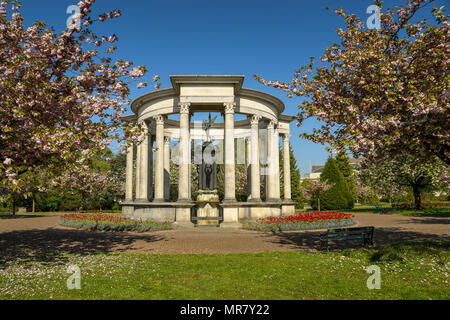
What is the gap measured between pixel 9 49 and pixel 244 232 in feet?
47.1

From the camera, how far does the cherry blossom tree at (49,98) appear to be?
29.5ft

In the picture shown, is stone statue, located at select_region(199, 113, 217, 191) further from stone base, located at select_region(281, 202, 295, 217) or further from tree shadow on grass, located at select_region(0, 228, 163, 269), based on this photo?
tree shadow on grass, located at select_region(0, 228, 163, 269)

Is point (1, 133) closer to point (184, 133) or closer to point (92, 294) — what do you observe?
point (92, 294)

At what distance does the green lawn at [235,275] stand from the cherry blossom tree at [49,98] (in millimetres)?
2977

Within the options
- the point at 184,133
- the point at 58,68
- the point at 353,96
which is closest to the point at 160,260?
the point at 58,68

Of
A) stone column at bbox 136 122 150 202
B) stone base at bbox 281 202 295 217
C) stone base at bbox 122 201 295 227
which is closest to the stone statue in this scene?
stone base at bbox 122 201 295 227

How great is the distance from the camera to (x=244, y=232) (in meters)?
18.6

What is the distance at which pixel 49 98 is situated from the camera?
31.3 feet

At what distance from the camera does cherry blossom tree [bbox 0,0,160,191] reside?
8.99 m

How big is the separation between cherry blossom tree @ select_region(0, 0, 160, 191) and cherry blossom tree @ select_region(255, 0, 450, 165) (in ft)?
22.0

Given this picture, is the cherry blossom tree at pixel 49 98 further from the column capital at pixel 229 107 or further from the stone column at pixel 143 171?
the stone column at pixel 143 171

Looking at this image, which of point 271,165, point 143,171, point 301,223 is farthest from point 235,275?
point 143,171

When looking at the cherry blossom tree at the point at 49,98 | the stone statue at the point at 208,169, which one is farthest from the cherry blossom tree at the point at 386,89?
the stone statue at the point at 208,169
